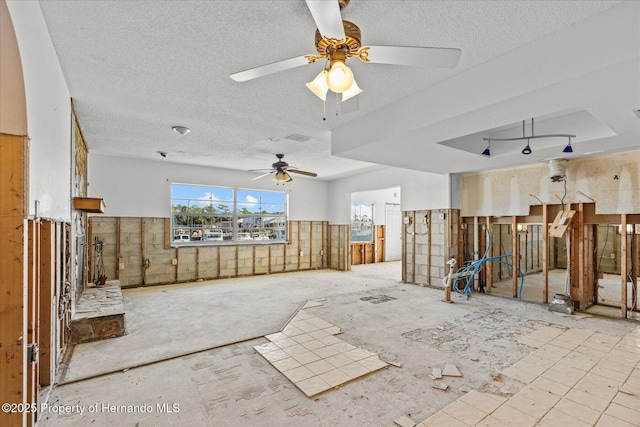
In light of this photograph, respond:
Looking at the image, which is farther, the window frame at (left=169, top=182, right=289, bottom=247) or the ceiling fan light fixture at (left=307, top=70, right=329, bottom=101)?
the window frame at (left=169, top=182, right=289, bottom=247)

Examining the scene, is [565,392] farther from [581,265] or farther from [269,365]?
[581,265]

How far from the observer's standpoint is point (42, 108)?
230 centimetres

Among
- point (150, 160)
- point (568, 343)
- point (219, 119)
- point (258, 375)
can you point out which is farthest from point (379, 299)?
point (150, 160)

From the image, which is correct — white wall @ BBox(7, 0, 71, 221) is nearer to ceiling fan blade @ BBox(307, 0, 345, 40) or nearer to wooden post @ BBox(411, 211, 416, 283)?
ceiling fan blade @ BBox(307, 0, 345, 40)

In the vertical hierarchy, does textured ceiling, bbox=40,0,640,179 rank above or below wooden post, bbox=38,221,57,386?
above

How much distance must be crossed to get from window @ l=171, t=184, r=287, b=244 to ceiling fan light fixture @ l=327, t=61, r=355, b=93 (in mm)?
7038

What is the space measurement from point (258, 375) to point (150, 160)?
635 cm

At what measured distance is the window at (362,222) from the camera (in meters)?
12.0

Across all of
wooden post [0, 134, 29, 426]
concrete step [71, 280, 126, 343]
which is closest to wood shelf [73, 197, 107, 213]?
concrete step [71, 280, 126, 343]

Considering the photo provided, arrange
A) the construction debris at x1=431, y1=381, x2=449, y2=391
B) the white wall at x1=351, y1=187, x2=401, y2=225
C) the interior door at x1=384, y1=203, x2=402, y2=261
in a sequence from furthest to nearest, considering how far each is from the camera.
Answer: the interior door at x1=384, y1=203, x2=402, y2=261 → the white wall at x1=351, y1=187, x2=401, y2=225 → the construction debris at x1=431, y1=381, x2=449, y2=391

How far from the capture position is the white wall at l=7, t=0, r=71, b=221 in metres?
1.92

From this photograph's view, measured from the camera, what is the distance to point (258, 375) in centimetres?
300

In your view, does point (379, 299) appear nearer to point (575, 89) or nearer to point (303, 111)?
point (303, 111)

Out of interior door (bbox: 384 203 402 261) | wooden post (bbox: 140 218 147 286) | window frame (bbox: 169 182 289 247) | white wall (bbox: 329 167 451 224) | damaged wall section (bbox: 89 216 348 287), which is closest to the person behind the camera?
damaged wall section (bbox: 89 216 348 287)
